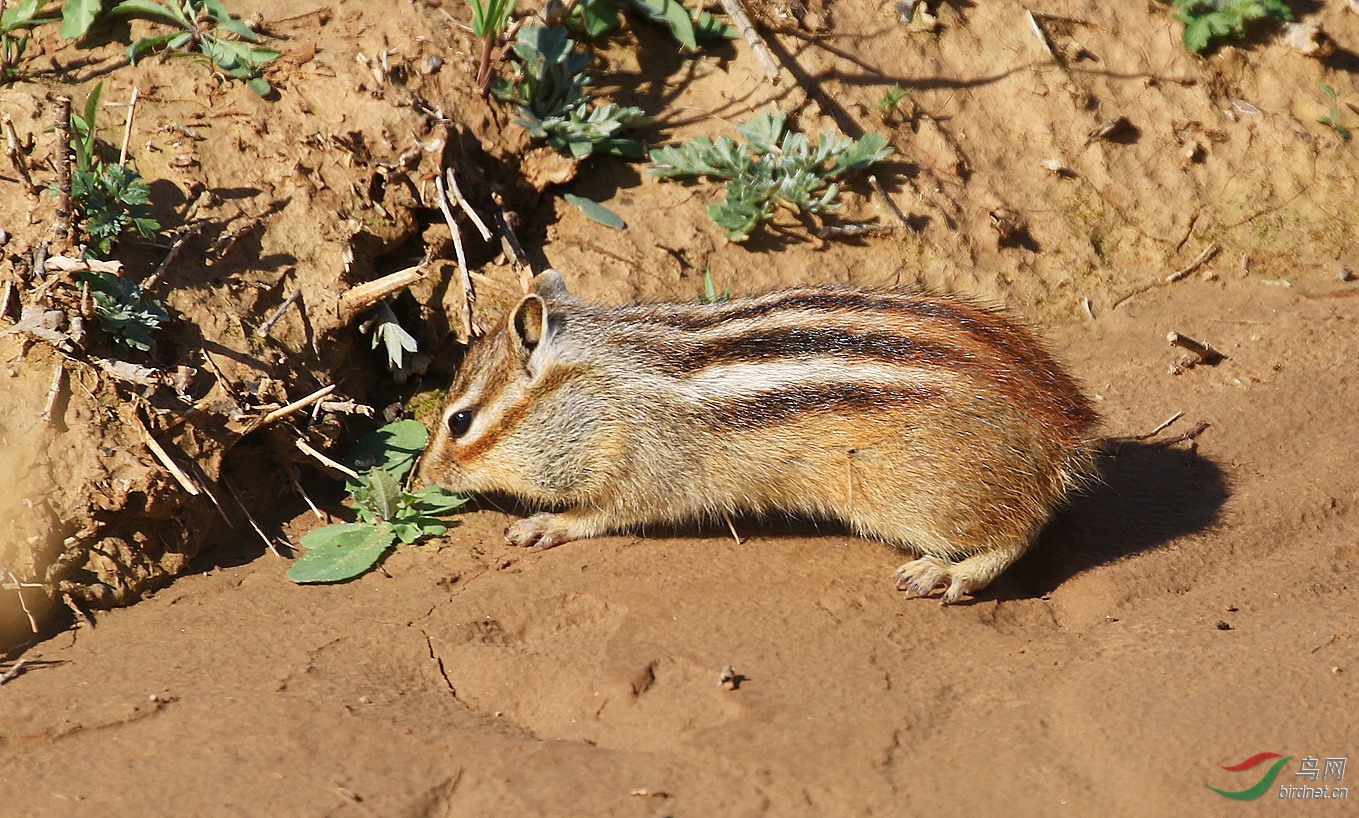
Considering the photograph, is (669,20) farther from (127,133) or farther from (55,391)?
Result: (55,391)

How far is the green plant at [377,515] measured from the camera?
5.25m

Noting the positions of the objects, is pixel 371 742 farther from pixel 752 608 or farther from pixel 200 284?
pixel 200 284

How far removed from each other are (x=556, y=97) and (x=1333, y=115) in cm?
540

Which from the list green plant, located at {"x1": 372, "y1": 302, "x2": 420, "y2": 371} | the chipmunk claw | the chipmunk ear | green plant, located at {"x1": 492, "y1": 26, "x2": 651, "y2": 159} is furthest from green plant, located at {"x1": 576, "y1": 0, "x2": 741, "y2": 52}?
the chipmunk claw

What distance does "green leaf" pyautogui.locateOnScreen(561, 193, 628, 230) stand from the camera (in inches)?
269

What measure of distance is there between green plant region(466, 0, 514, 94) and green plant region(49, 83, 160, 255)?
6.60ft

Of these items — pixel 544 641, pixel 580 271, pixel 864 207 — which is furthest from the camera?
pixel 864 207

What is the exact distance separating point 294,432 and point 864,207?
366 cm

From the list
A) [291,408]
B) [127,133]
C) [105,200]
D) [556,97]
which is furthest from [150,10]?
[291,408]

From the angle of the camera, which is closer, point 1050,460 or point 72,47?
point 1050,460

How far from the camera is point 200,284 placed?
562cm

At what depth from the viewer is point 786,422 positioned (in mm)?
5230

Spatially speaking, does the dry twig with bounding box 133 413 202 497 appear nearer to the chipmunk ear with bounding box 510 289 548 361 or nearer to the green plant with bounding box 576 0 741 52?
the chipmunk ear with bounding box 510 289 548 361

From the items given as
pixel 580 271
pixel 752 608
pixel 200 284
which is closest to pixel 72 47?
pixel 200 284
